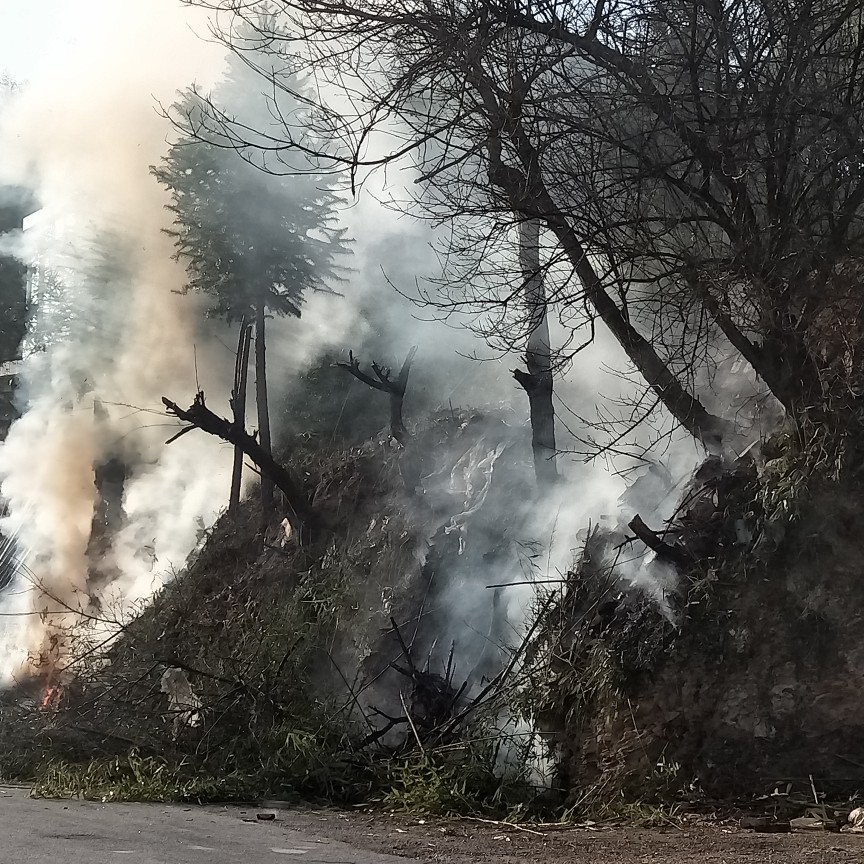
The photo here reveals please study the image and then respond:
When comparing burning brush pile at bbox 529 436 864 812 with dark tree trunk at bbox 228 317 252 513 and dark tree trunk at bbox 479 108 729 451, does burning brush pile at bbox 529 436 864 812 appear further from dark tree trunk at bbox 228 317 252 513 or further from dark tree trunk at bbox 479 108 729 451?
dark tree trunk at bbox 228 317 252 513

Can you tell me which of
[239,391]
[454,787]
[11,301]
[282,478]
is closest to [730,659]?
[454,787]

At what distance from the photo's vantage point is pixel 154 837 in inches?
202

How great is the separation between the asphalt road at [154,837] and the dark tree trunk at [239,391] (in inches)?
213

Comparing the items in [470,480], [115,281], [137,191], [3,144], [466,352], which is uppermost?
[3,144]

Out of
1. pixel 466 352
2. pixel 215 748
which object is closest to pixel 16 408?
pixel 466 352

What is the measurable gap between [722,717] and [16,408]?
40.5 ft

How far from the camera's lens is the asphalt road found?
447 centimetres

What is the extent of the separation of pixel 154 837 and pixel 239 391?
24.2 ft

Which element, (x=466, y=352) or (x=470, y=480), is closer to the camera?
(x=470, y=480)

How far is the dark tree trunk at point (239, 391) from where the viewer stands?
11758mm

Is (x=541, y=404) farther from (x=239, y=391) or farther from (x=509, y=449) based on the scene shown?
(x=239, y=391)

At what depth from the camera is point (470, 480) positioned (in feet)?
30.4

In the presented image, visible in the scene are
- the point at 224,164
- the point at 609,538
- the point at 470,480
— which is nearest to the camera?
the point at 609,538

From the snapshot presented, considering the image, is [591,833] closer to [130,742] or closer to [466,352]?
[130,742]
